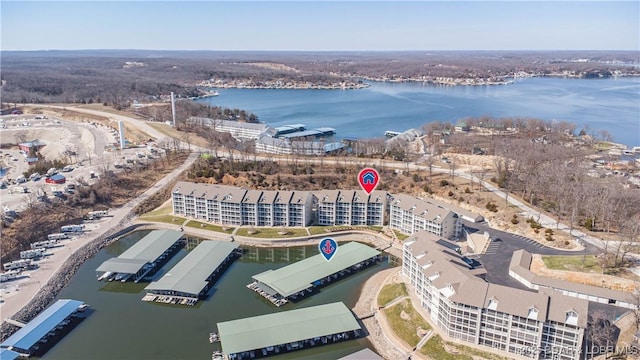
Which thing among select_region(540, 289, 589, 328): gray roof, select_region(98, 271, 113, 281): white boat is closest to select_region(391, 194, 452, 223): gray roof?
select_region(540, 289, 589, 328): gray roof

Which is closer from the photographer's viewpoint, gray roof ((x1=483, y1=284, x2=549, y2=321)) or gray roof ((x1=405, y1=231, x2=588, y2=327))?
gray roof ((x1=405, y1=231, x2=588, y2=327))

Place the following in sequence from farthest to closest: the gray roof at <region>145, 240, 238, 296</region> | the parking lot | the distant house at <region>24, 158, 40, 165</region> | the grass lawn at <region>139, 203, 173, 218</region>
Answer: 1. the distant house at <region>24, 158, 40, 165</region>
2. the parking lot
3. the grass lawn at <region>139, 203, 173, 218</region>
4. the gray roof at <region>145, 240, 238, 296</region>

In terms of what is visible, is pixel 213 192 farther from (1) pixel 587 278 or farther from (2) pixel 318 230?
(1) pixel 587 278

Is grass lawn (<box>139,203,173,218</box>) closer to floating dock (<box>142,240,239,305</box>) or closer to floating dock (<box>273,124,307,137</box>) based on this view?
floating dock (<box>142,240,239,305</box>)

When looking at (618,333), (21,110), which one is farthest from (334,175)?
(21,110)

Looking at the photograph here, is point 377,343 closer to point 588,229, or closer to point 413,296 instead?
point 413,296
